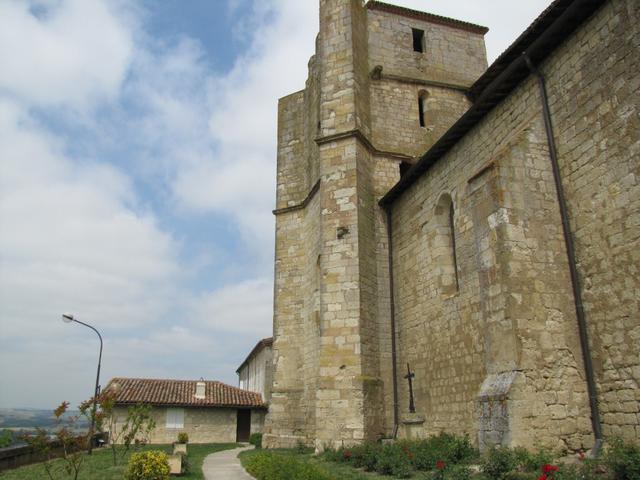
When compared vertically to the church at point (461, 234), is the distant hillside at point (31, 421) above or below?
below

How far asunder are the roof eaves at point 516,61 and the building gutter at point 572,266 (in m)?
0.30

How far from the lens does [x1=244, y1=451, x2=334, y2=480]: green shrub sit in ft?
23.0

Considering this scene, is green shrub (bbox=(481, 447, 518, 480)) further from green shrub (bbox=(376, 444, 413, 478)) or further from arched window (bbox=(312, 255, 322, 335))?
arched window (bbox=(312, 255, 322, 335))

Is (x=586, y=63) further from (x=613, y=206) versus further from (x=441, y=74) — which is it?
(x=441, y=74)

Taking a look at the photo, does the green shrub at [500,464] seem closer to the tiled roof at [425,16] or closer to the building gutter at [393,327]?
the building gutter at [393,327]

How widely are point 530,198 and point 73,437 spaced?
8.35 metres

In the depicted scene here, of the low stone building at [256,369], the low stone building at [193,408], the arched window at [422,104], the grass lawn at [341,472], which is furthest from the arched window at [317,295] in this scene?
the low stone building at [193,408]

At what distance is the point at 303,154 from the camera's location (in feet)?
59.4

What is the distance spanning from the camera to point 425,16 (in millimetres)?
17672

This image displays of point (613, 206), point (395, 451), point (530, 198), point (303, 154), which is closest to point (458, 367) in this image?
point (395, 451)

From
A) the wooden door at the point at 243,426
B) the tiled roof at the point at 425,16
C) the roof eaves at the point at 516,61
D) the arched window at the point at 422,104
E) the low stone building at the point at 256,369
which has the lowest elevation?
the wooden door at the point at 243,426

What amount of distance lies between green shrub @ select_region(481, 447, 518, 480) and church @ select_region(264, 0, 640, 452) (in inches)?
17.2

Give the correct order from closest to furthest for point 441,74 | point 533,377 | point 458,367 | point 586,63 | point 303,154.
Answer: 1. point 533,377
2. point 586,63
3. point 458,367
4. point 441,74
5. point 303,154

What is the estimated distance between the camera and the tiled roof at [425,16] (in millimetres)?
17147
